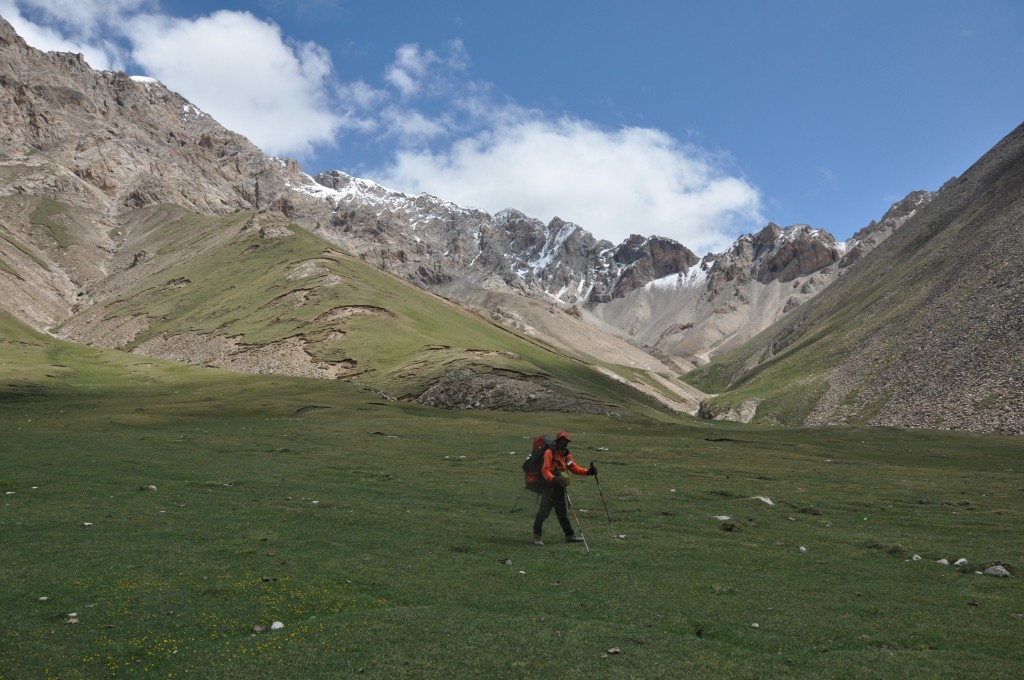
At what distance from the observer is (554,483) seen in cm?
2183

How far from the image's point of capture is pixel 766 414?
133m

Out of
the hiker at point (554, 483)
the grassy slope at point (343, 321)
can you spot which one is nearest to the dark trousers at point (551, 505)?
the hiker at point (554, 483)

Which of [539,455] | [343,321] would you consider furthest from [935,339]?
[539,455]

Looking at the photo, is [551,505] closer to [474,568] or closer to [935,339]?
[474,568]

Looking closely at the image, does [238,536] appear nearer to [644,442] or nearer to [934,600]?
[934,600]

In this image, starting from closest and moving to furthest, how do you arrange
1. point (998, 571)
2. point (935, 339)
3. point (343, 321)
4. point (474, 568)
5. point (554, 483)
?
point (474, 568) < point (998, 571) < point (554, 483) < point (935, 339) < point (343, 321)

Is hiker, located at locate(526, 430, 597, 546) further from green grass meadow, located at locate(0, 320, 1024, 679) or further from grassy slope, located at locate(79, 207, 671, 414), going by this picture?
grassy slope, located at locate(79, 207, 671, 414)

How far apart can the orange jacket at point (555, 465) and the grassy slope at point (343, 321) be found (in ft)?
232

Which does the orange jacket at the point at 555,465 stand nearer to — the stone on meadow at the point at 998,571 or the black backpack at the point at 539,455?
the black backpack at the point at 539,455

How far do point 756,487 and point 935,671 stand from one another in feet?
77.6

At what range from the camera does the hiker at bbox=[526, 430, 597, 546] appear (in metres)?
21.8

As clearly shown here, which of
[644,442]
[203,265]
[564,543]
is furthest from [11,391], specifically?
[203,265]

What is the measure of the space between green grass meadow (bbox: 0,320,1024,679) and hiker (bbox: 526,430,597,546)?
3.13 ft

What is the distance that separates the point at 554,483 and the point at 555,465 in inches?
27.9
